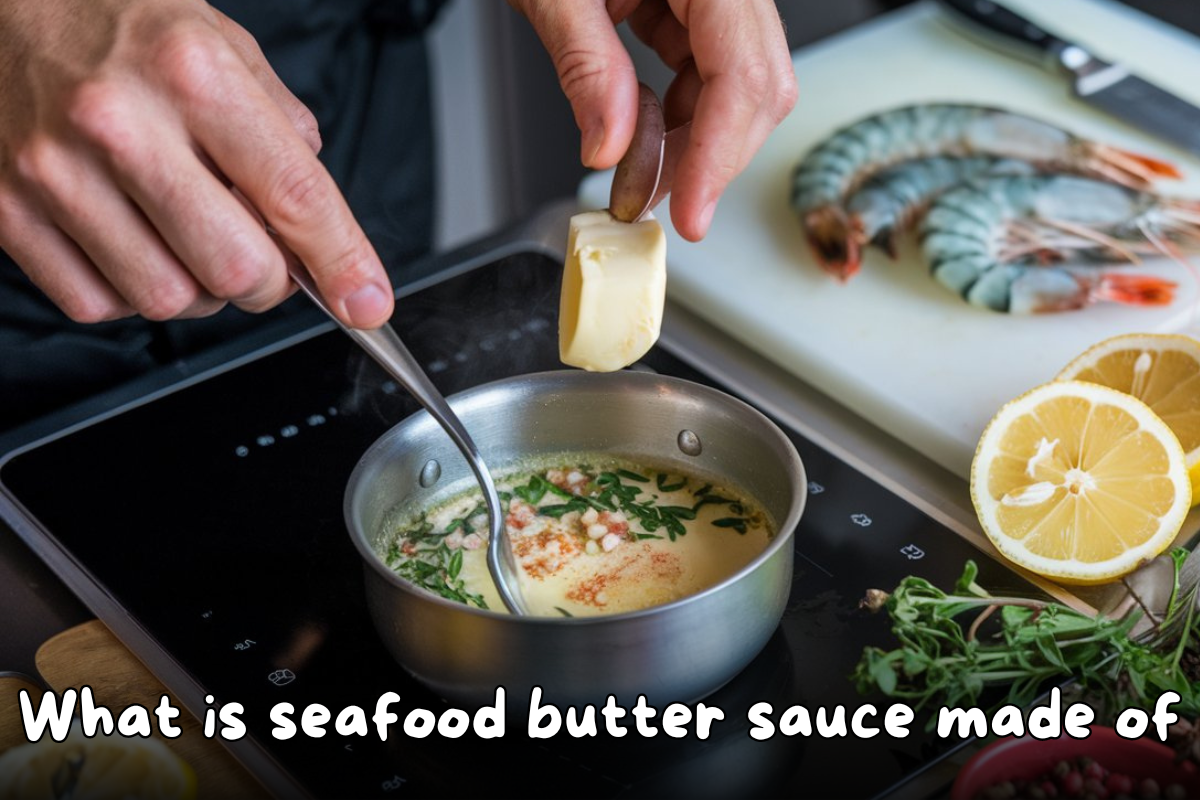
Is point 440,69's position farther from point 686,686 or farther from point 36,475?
point 686,686

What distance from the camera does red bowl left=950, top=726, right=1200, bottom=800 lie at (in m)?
0.90

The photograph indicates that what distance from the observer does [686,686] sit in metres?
1.01

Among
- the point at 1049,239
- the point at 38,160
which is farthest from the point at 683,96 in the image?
the point at 38,160

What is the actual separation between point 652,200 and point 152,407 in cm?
64

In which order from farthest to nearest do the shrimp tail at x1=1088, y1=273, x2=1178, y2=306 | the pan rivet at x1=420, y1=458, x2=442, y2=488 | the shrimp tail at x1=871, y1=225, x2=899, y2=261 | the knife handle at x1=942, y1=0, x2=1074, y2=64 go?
the knife handle at x1=942, y1=0, x2=1074, y2=64 < the shrimp tail at x1=871, y1=225, x2=899, y2=261 < the shrimp tail at x1=1088, y1=273, x2=1178, y2=306 < the pan rivet at x1=420, y1=458, x2=442, y2=488

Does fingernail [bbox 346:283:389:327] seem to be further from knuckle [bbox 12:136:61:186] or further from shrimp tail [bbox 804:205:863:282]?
shrimp tail [bbox 804:205:863:282]

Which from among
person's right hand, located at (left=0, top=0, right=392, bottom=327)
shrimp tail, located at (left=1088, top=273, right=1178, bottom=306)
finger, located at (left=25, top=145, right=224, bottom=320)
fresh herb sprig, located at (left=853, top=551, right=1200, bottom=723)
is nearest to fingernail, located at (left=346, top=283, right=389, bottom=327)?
person's right hand, located at (left=0, top=0, right=392, bottom=327)

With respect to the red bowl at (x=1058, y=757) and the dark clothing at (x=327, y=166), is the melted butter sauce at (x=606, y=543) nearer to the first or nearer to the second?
the red bowl at (x=1058, y=757)

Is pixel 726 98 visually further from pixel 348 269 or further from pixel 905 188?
pixel 905 188

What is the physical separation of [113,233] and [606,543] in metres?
0.47

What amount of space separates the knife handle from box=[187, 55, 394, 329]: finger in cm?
132

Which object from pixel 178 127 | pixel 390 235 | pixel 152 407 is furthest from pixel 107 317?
pixel 390 235

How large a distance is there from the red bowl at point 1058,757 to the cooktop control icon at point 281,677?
0.53 metres

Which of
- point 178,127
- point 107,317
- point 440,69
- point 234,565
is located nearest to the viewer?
point 178,127
